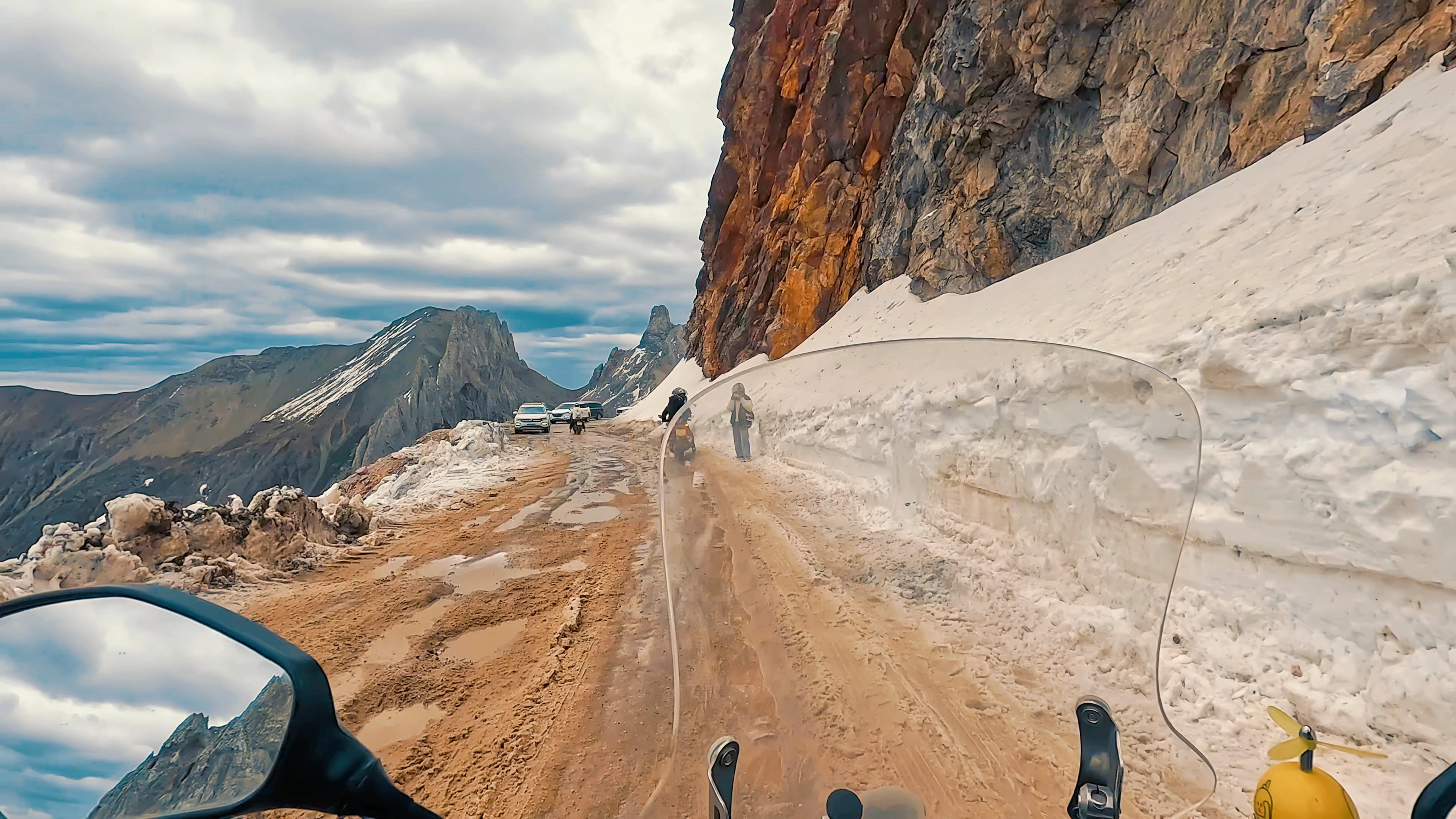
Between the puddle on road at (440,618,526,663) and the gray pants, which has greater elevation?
the gray pants

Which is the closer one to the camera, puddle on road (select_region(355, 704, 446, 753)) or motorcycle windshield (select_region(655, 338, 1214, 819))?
motorcycle windshield (select_region(655, 338, 1214, 819))

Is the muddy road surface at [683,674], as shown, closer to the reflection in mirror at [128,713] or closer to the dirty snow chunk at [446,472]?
the reflection in mirror at [128,713]

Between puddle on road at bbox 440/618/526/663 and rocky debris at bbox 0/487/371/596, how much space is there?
2922 millimetres

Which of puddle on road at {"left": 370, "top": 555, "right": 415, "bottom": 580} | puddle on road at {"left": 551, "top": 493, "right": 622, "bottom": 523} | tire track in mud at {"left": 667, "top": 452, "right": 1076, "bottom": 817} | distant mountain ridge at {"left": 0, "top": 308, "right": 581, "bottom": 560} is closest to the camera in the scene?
tire track in mud at {"left": 667, "top": 452, "right": 1076, "bottom": 817}

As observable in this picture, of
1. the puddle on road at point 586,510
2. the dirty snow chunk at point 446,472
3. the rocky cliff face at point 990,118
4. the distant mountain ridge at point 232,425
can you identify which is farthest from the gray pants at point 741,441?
the distant mountain ridge at point 232,425

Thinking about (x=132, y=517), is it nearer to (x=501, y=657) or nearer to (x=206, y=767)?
(x=501, y=657)

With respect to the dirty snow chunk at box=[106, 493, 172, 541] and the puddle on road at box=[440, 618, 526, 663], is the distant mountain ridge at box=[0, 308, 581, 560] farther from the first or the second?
the puddle on road at box=[440, 618, 526, 663]

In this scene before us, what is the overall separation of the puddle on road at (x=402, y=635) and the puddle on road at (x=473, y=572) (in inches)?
14.6

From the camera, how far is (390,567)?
6.44 meters

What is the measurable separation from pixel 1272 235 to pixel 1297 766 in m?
7.17

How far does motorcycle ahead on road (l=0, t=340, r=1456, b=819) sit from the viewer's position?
104 cm

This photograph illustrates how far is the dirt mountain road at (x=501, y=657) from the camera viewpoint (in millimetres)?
2928

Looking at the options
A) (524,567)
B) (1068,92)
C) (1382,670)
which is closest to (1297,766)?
(1382,670)

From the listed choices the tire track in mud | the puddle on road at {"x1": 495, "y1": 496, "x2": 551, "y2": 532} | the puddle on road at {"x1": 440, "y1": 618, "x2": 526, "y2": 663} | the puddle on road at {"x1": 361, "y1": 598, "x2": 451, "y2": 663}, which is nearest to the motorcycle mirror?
the tire track in mud
